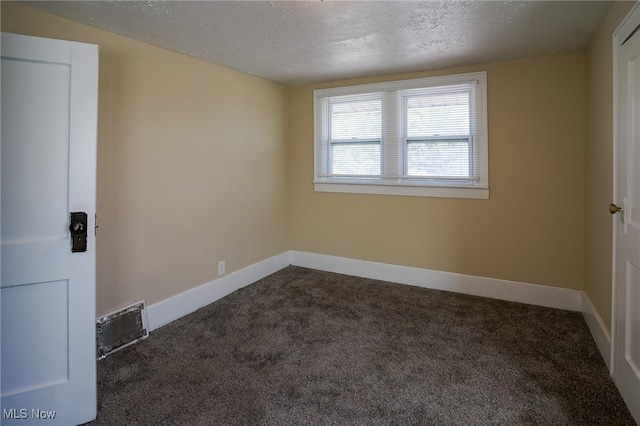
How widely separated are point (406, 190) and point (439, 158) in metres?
0.47

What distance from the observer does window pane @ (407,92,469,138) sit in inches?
131

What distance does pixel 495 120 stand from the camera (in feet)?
10.5

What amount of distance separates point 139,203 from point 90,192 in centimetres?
95

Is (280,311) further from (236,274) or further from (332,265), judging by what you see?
(332,265)

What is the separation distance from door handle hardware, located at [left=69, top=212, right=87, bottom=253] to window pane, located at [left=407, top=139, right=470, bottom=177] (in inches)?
116

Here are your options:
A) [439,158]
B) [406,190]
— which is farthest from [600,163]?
[406,190]

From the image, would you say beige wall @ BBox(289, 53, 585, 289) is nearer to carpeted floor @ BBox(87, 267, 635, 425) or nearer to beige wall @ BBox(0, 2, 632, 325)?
beige wall @ BBox(0, 2, 632, 325)

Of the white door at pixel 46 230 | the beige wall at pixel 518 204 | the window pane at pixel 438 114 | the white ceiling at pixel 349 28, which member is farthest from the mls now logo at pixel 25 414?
the window pane at pixel 438 114

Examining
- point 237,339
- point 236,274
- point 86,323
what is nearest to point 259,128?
point 236,274

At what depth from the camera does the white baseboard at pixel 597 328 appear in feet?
6.97

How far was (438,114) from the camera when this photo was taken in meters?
3.45

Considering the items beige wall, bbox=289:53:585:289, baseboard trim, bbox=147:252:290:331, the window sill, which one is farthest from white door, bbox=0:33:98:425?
beige wall, bbox=289:53:585:289

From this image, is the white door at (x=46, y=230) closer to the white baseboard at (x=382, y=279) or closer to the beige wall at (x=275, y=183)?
the beige wall at (x=275, y=183)

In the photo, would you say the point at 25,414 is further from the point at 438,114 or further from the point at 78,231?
the point at 438,114
